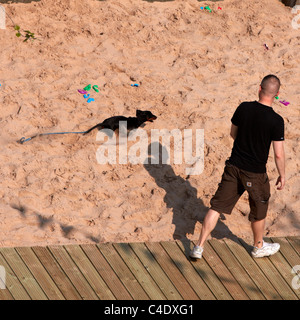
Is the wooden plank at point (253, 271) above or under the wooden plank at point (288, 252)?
under

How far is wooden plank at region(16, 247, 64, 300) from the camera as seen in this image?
4.43 m

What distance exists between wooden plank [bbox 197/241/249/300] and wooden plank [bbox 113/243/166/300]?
19.3 inches

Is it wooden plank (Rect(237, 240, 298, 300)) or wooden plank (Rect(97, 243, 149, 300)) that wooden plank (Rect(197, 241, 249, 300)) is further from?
wooden plank (Rect(97, 243, 149, 300))

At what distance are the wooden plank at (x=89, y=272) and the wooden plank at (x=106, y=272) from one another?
1.1 inches

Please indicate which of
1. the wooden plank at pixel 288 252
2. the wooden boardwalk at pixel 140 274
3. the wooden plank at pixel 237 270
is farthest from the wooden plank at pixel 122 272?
the wooden plank at pixel 288 252

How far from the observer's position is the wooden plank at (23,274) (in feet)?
14.5

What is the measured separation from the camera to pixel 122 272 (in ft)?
15.1

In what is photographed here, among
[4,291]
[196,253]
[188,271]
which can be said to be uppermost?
[196,253]

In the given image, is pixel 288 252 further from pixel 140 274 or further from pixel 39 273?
pixel 39 273

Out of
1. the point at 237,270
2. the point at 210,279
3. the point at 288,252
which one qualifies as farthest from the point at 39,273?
the point at 288,252

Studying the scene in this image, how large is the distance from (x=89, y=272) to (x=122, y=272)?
25 centimetres

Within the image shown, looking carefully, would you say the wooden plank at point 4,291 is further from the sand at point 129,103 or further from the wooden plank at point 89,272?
the sand at point 129,103

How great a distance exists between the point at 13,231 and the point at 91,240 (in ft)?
2.25
